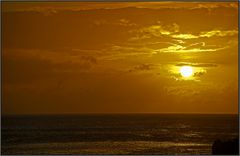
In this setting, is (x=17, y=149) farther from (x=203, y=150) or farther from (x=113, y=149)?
(x=203, y=150)

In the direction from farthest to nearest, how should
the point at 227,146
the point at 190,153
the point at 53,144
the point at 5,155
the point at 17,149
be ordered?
1. the point at 53,144
2. the point at 17,149
3. the point at 190,153
4. the point at 5,155
5. the point at 227,146

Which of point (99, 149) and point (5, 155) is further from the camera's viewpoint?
point (99, 149)

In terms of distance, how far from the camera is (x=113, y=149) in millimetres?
57875

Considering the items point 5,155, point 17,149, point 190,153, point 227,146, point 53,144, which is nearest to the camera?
point 227,146

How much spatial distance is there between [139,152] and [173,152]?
3570 mm

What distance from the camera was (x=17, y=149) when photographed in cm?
5862

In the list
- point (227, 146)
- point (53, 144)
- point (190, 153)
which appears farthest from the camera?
point (53, 144)

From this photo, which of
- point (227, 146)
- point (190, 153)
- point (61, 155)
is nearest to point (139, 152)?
point (190, 153)

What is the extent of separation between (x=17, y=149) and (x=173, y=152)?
685 inches

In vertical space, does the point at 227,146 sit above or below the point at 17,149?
below

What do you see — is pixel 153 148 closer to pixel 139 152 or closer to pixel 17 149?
pixel 139 152

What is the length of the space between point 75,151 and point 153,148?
9.42m

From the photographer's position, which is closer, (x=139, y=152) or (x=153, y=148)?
(x=139, y=152)

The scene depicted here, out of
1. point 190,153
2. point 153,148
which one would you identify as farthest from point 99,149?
point 190,153
